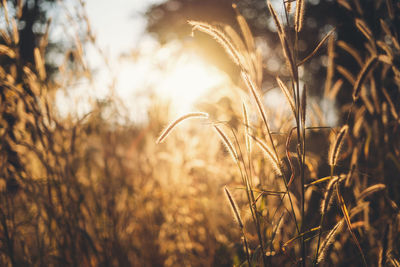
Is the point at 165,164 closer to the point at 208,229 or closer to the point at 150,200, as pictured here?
the point at 150,200

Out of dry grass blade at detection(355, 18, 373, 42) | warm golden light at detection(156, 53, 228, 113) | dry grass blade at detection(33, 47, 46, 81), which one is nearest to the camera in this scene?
dry grass blade at detection(355, 18, 373, 42)

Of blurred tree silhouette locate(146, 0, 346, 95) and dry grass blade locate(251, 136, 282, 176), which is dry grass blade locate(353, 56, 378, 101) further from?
blurred tree silhouette locate(146, 0, 346, 95)

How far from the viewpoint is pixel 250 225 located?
1475 millimetres

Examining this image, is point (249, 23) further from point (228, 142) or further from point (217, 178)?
point (228, 142)

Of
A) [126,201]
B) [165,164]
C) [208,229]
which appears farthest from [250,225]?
[165,164]

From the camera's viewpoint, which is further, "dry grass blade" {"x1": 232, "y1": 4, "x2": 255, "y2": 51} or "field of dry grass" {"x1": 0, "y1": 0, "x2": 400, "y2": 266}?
"dry grass blade" {"x1": 232, "y1": 4, "x2": 255, "y2": 51}

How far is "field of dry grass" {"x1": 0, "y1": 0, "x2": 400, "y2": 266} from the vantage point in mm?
802

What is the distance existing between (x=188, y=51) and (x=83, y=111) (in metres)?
0.87

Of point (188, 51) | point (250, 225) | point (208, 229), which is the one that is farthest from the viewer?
point (188, 51)

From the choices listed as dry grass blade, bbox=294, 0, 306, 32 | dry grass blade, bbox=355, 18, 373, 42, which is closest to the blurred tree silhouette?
dry grass blade, bbox=355, 18, 373, 42

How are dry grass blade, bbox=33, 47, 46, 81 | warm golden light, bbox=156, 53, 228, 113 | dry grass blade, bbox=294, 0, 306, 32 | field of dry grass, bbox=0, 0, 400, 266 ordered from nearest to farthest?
dry grass blade, bbox=294, 0, 306, 32, field of dry grass, bbox=0, 0, 400, 266, dry grass blade, bbox=33, 47, 46, 81, warm golden light, bbox=156, 53, 228, 113

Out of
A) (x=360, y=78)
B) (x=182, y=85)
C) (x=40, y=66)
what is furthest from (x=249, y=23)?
(x=360, y=78)

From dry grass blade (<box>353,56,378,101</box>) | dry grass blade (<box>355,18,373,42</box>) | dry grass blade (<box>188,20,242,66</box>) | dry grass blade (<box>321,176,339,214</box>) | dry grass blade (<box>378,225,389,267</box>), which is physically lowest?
dry grass blade (<box>378,225,389,267</box>)

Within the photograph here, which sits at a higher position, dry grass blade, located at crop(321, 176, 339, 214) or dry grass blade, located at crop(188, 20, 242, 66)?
dry grass blade, located at crop(188, 20, 242, 66)
